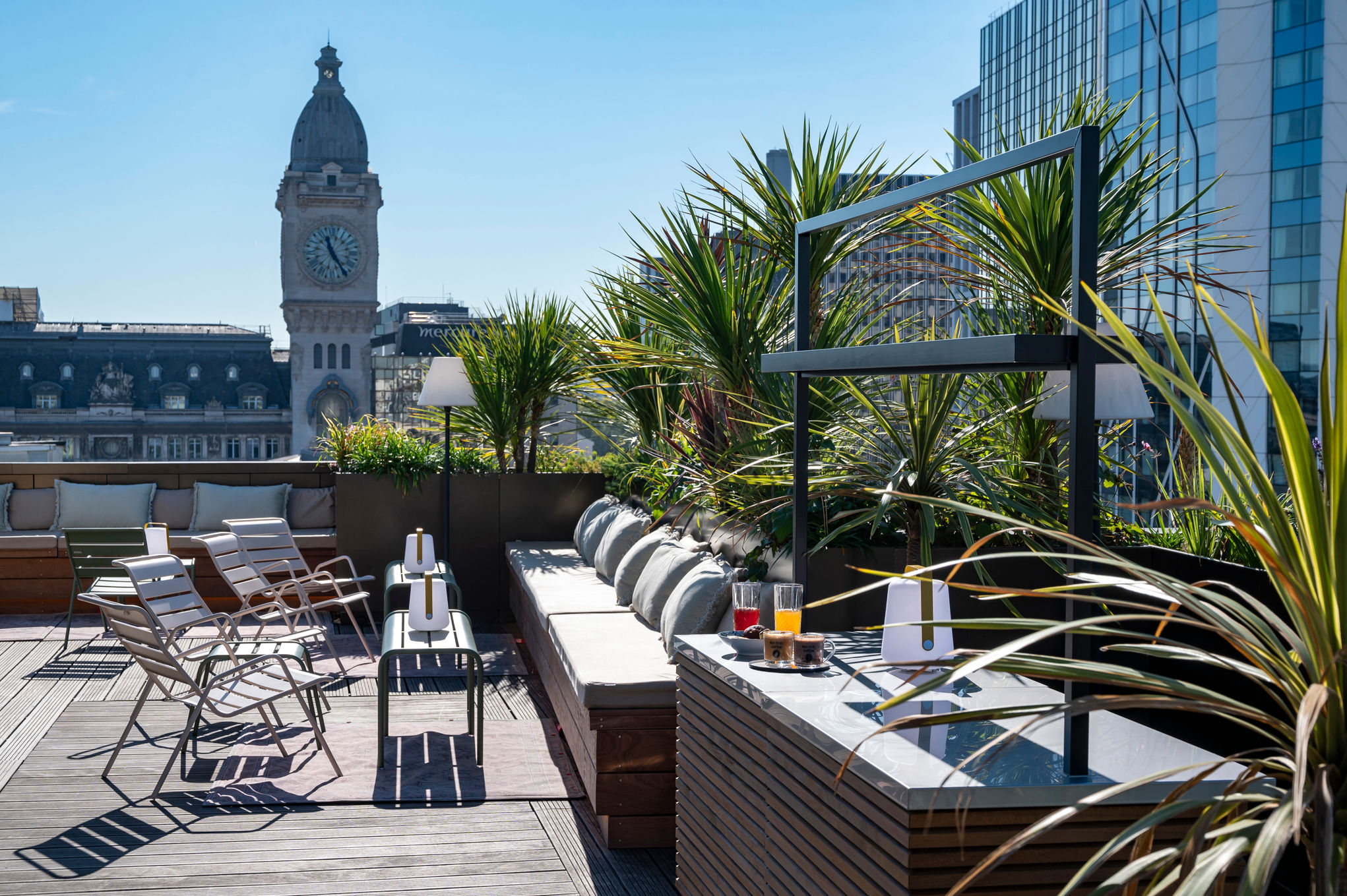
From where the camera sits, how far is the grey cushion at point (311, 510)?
26.2ft

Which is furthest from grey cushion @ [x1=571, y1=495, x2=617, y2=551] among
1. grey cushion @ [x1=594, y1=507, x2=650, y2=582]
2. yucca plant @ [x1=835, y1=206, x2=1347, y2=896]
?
yucca plant @ [x1=835, y1=206, x2=1347, y2=896]

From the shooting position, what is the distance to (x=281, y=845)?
343 cm

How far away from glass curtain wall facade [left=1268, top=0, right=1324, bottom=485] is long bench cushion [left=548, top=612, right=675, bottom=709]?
1056 inches

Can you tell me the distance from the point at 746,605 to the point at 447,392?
16.0 ft

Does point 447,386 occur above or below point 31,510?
above

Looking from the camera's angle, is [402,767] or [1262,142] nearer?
[402,767]

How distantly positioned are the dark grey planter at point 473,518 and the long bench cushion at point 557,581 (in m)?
0.16

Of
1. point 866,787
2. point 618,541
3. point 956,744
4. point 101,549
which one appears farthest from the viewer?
point 101,549

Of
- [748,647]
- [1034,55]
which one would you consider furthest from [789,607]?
[1034,55]

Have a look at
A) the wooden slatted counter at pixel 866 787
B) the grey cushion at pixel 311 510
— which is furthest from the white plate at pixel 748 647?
the grey cushion at pixel 311 510

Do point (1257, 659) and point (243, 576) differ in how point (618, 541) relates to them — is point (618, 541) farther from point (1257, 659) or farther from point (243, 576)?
point (1257, 659)

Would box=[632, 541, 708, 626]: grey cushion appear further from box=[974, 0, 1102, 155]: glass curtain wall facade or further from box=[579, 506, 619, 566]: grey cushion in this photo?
box=[974, 0, 1102, 155]: glass curtain wall facade

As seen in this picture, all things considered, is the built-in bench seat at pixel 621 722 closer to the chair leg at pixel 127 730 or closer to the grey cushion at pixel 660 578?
the grey cushion at pixel 660 578

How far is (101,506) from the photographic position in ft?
25.7
